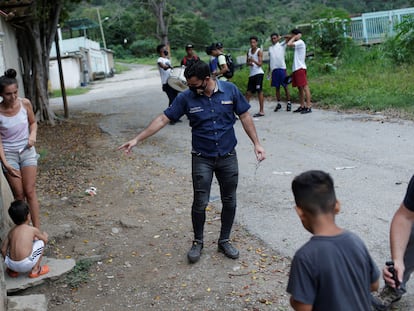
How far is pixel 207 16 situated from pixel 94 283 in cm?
7317

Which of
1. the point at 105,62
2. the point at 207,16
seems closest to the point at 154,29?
the point at 105,62

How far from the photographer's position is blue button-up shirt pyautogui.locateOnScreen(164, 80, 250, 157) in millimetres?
4539

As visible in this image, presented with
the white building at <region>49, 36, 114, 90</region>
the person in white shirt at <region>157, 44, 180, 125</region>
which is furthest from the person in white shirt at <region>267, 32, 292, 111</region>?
the white building at <region>49, 36, 114, 90</region>

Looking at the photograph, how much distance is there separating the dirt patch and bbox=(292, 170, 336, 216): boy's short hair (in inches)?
67.5

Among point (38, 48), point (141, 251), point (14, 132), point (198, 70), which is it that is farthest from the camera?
point (38, 48)

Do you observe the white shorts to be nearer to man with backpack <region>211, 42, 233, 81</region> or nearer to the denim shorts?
the denim shorts

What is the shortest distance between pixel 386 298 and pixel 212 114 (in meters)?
1.99

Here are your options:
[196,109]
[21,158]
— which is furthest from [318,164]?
[21,158]

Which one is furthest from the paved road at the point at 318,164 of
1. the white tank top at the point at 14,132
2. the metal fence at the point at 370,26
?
the metal fence at the point at 370,26

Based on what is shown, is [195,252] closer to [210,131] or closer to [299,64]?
[210,131]

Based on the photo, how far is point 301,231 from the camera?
5145 mm

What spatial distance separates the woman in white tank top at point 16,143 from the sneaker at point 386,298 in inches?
127

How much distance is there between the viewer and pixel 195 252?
15.5 ft

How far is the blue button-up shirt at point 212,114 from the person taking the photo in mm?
4539
